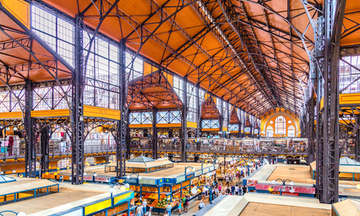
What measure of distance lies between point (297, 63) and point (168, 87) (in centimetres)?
1623

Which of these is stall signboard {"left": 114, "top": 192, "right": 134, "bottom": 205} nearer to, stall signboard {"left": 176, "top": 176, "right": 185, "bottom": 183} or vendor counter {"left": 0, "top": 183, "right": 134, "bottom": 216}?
vendor counter {"left": 0, "top": 183, "right": 134, "bottom": 216}

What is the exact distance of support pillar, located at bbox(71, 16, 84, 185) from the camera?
64.6ft

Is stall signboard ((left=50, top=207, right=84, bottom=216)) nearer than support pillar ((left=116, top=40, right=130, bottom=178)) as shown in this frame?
Yes

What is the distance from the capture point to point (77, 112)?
1975cm

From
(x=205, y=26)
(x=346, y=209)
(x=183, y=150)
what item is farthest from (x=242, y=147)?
(x=346, y=209)

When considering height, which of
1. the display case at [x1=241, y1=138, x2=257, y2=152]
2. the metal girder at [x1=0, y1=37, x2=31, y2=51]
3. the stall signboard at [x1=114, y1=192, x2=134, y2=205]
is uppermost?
the metal girder at [x1=0, y1=37, x2=31, y2=51]

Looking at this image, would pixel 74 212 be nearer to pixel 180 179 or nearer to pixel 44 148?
pixel 180 179

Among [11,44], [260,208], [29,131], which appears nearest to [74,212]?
[260,208]

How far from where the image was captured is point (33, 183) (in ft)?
49.1

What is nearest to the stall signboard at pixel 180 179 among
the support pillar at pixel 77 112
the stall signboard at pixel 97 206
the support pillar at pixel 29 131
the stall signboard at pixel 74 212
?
the support pillar at pixel 77 112

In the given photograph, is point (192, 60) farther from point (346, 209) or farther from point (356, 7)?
point (346, 209)

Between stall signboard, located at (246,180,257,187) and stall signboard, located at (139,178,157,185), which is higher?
stall signboard, located at (246,180,257,187)

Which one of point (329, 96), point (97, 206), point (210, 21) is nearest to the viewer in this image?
point (329, 96)

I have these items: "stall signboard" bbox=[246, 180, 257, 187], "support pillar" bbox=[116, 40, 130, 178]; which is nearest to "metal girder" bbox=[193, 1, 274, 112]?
"support pillar" bbox=[116, 40, 130, 178]
